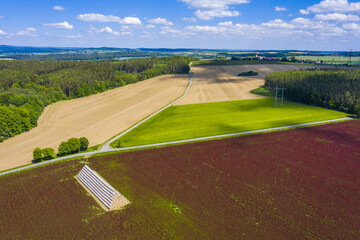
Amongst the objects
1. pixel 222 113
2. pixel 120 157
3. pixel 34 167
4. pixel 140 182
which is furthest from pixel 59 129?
pixel 222 113

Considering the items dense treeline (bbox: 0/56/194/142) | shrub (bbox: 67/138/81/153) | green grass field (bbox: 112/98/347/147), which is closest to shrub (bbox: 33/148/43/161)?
shrub (bbox: 67/138/81/153)

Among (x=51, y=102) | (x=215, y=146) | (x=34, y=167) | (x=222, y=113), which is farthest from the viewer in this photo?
(x=51, y=102)

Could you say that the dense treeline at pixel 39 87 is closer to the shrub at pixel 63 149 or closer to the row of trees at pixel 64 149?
the row of trees at pixel 64 149

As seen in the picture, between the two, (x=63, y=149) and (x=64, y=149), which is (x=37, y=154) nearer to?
(x=63, y=149)

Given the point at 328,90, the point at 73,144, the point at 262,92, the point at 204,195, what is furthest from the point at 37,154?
the point at 262,92

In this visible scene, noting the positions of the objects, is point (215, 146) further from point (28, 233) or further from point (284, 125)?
point (28, 233)

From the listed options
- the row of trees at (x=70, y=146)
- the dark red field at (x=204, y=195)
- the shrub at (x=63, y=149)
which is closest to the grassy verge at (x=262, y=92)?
the dark red field at (x=204, y=195)
